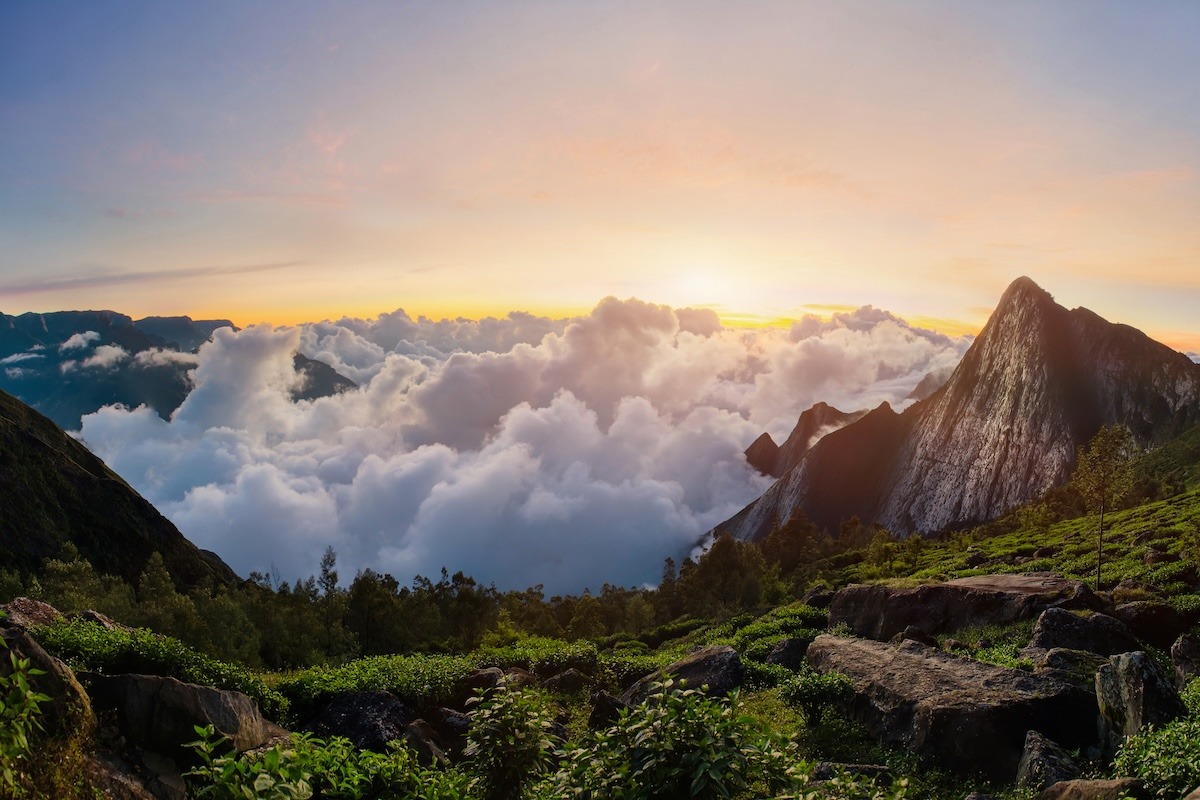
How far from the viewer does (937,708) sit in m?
18.6

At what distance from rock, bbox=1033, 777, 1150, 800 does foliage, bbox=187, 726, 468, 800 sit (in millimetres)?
10901

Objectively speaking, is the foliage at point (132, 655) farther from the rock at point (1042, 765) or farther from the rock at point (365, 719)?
the rock at point (1042, 765)

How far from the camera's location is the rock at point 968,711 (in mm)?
17734

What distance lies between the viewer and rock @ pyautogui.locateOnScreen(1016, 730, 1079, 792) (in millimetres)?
15633

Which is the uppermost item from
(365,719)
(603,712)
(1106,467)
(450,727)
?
(1106,467)

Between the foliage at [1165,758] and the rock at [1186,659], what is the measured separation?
6647mm

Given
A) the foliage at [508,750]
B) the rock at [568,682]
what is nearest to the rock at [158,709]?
the foliage at [508,750]

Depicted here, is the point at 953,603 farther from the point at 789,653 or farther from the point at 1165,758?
the point at 1165,758

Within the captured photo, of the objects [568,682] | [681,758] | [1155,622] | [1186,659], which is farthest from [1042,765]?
[1155,622]

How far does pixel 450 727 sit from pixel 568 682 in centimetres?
750

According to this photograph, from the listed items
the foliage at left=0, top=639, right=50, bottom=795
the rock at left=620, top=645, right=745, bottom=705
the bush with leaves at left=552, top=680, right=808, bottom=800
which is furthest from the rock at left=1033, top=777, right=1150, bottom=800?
the foliage at left=0, top=639, right=50, bottom=795

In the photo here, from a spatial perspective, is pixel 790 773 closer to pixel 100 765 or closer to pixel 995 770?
pixel 100 765

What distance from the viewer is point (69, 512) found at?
134500 millimetres

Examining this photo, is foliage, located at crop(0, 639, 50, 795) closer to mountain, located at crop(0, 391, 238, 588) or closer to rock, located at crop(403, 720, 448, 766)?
rock, located at crop(403, 720, 448, 766)
